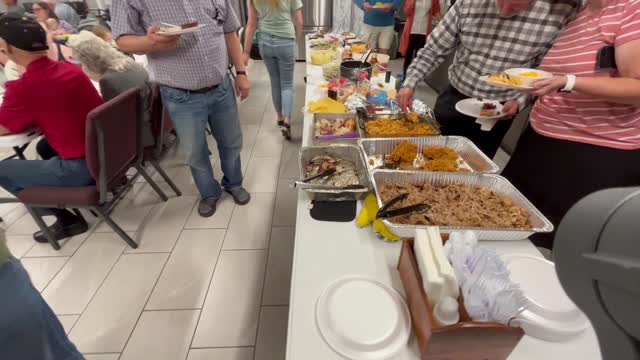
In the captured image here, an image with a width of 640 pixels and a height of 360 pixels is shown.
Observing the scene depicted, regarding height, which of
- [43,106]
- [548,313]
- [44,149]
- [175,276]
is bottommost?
[175,276]

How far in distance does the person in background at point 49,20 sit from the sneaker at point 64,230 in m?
2.82

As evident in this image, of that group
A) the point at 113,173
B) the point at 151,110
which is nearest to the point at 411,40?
the point at 151,110

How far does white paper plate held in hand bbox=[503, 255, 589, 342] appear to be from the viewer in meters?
0.63

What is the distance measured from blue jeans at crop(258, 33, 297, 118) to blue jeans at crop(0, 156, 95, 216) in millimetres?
1666

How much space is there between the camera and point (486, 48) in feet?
4.28

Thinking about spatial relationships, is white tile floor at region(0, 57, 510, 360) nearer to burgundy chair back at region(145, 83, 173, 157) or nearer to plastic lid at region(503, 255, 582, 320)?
burgundy chair back at region(145, 83, 173, 157)

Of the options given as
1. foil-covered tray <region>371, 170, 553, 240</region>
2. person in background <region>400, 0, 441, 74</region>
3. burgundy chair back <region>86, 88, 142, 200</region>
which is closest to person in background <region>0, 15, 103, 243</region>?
burgundy chair back <region>86, 88, 142, 200</region>

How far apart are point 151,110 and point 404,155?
1640 millimetres

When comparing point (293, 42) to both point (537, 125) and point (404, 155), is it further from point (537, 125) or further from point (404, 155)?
point (537, 125)

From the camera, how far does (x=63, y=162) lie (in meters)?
1.54

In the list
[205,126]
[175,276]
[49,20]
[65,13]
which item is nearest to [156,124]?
[205,126]

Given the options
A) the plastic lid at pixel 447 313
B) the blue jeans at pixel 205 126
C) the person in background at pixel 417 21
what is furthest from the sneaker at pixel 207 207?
the person in background at pixel 417 21

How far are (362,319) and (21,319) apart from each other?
743mm

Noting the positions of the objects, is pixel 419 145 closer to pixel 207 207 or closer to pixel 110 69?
pixel 207 207
